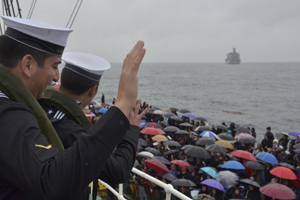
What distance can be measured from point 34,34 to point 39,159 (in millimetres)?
461

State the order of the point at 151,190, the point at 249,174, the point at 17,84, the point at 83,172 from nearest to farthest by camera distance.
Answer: the point at 83,172 → the point at 17,84 → the point at 151,190 → the point at 249,174

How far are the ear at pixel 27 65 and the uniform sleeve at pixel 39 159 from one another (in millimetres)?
159

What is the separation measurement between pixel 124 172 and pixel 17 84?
54cm

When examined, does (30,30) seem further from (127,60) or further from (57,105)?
(57,105)

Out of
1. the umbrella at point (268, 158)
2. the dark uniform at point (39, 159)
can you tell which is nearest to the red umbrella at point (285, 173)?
the umbrella at point (268, 158)

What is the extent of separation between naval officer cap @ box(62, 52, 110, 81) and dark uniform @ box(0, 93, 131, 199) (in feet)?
2.38

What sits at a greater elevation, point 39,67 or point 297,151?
point 39,67

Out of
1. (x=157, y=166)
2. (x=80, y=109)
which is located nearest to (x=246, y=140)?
(x=157, y=166)

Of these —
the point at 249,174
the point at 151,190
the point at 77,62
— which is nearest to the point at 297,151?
the point at 249,174

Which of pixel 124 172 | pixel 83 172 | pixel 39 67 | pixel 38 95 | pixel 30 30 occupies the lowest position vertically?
pixel 124 172

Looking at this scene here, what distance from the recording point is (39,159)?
0.81 metres

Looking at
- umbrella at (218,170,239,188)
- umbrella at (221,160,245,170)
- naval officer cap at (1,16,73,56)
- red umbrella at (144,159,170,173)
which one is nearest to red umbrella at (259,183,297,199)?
umbrella at (218,170,239,188)

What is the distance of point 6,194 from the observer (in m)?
0.90

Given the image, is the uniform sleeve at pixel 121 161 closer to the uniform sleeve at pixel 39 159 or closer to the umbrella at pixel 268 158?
the uniform sleeve at pixel 39 159
